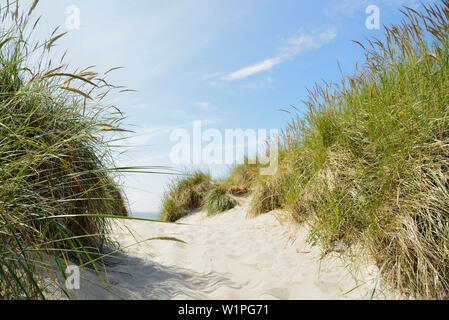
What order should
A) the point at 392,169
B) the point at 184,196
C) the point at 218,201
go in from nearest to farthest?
the point at 392,169 < the point at 218,201 < the point at 184,196

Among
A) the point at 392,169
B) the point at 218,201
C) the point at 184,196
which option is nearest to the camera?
the point at 392,169

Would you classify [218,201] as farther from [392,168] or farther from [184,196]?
[392,168]

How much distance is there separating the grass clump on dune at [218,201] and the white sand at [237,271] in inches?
98.9

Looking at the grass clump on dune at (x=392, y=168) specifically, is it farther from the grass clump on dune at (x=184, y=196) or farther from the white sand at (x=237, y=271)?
the grass clump on dune at (x=184, y=196)

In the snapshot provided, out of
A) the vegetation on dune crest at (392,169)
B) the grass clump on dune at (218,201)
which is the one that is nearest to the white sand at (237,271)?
the vegetation on dune crest at (392,169)

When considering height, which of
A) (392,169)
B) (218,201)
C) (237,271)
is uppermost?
(392,169)

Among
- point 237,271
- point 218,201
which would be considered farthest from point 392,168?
point 218,201

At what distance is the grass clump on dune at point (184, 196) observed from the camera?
794 centimetres

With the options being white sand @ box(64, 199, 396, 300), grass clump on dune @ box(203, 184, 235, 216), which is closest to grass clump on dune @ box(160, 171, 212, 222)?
grass clump on dune @ box(203, 184, 235, 216)

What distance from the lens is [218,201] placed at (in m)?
6.73

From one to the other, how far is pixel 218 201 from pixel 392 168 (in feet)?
15.4
